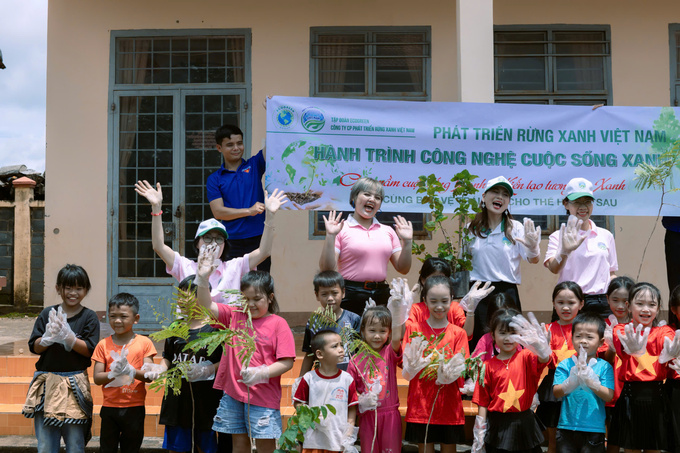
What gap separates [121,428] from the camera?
4.09 metres

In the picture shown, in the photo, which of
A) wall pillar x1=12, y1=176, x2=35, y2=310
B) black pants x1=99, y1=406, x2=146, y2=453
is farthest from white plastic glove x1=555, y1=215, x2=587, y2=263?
wall pillar x1=12, y1=176, x2=35, y2=310

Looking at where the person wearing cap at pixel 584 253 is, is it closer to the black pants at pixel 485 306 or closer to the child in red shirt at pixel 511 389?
the black pants at pixel 485 306

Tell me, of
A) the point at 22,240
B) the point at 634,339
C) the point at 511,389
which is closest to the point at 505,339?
the point at 511,389

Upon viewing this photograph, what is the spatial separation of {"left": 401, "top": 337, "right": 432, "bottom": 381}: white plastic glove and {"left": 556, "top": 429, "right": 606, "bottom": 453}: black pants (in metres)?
0.84

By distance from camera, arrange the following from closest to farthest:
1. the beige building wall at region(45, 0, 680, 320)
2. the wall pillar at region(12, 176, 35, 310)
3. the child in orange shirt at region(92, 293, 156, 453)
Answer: the child in orange shirt at region(92, 293, 156, 453) → the beige building wall at region(45, 0, 680, 320) → the wall pillar at region(12, 176, 35, 310)

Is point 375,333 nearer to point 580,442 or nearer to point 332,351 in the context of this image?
point 332,351

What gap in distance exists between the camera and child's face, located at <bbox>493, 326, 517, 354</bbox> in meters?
3.75

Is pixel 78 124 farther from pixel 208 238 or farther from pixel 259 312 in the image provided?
pixel 259 312

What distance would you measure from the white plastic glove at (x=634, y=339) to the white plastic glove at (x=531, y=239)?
2.61 feet

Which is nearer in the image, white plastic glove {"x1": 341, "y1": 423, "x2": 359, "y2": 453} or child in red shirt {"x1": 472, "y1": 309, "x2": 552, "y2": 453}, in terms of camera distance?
white plastic glove {"x1": 341, "y1": 423, "x2": 359, "y2": 453}

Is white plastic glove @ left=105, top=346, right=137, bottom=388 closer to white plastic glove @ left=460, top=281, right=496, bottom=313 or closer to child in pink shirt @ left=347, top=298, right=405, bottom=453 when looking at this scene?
child in pink shirt @ left=347, top=298, right=405, bottom=453

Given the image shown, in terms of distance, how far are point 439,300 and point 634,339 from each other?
1010mm

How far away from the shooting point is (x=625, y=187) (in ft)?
17.7

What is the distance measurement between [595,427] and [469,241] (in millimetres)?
1327
